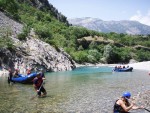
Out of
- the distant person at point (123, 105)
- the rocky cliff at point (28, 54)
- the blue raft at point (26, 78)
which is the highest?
the rocky cliff at point (28, 54)

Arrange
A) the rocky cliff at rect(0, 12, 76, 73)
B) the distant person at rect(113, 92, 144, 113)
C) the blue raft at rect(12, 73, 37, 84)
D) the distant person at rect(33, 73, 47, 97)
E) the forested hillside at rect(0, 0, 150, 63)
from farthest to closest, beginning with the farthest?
the forested hillside at rect(0, 0, 150, 63), the rocky cliff at rect(0, 12, 76, 73), the blue raft at rect(12, 73, 37, 84), the distant person at rect(33, 73, 47, 97), the distant person at rect(113, 92, 144, 113)

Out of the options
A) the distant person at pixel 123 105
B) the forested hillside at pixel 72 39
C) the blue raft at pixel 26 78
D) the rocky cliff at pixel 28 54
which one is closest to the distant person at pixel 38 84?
the blue raft at pixel 26 78

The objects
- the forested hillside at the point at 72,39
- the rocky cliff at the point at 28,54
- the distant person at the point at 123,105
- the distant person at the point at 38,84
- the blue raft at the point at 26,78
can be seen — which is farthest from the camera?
the forested hillside at the point at 72,39

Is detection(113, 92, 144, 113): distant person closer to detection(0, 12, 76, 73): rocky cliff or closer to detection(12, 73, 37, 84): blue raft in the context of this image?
detection(12, 73, 37, 84): blue raft

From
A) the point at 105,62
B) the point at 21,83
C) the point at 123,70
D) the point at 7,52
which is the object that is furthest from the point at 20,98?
the point at 105,62

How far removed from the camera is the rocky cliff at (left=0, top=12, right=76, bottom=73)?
231ft

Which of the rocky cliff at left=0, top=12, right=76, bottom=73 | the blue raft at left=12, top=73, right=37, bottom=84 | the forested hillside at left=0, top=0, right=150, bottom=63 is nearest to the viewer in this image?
the blue raft at left=12, top=73, right=37, bottom=84

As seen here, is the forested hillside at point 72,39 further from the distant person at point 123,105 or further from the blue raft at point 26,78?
the distant person at point 123,105

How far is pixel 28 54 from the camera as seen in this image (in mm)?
76812

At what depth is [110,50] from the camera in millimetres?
158750

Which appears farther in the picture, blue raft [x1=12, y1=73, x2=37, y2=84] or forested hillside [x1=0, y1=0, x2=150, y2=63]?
forested hillside [x1=0, y1=0, x2=150, y2=63]

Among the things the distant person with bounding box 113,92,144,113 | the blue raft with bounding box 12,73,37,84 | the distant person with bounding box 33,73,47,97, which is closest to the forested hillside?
the blue raft with bounding box 12,73,37,84

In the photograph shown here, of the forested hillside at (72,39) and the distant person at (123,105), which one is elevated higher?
the forested hillside at (72,39)

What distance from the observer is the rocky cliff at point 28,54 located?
70375 mm
